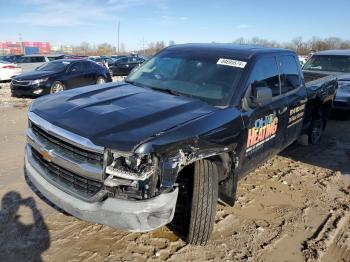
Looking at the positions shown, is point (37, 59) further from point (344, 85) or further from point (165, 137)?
point (165, 137)

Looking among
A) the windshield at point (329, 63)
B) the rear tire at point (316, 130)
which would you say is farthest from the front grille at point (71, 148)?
the windshield at point (329, 63)

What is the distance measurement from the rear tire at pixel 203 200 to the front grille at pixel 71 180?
0.89m

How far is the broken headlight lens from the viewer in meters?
2.80

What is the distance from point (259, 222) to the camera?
412 cm

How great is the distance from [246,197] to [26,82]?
10232 mm

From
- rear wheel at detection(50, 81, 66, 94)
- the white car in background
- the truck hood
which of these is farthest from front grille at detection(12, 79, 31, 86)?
the truck hood

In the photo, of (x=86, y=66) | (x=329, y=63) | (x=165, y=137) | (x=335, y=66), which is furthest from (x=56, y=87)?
(x=165, y=137)

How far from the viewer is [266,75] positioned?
4.59 m

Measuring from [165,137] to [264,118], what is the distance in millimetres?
1797

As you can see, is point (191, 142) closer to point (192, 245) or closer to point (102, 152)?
point (102, 152)

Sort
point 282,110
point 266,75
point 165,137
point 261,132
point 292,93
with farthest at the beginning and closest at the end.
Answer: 1. point 292,93
2. point 282,110
3. point 266,75
4. point 261,132
5. point 165,137

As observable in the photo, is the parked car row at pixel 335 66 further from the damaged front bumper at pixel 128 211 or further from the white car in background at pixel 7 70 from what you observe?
the white car in background at pixel 7 70

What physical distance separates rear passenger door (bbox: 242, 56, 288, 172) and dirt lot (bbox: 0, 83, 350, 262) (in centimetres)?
58

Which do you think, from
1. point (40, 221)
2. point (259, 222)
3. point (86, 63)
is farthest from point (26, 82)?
point (259, 222)
